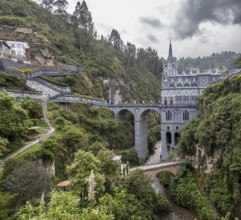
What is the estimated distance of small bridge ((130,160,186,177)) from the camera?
35.8 m

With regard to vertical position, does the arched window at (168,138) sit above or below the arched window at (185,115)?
below

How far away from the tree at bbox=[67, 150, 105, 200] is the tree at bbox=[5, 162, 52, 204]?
3112mm

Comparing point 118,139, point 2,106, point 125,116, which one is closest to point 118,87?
point 125,116

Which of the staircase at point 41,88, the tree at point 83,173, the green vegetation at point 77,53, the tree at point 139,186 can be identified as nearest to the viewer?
the tree at point 83,173

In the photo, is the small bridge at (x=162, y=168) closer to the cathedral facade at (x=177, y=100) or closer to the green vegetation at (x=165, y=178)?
the green vegetation at (x=165, y=178)

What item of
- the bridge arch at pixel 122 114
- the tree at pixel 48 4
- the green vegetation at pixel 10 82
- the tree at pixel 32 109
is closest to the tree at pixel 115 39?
the tree at pixel 48 4

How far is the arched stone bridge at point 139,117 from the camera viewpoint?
57188mm

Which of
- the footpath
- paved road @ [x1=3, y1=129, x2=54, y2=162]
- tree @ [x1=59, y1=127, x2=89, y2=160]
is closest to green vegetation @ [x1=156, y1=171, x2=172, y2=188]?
tree @ [x1=59, y1=127, x2=89, y2=160]

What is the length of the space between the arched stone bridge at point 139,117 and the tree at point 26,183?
1600 inches

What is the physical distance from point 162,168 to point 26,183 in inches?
949

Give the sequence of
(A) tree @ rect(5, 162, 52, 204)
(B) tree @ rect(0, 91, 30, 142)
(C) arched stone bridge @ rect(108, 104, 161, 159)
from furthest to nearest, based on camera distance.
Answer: (C) arched stone bridge @ rect(108, 104, 161, 159), (B) tree @ rect(0, 91, 30, 142), (A) tree @ rect(5, 162, 52, 204)

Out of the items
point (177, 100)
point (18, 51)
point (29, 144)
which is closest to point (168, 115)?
point (177, 100)

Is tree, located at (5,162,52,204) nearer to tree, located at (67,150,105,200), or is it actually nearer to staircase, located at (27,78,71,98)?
tree, located at (67,150,105,200)

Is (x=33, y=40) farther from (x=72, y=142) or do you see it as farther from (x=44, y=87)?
(x=72, y=142)
